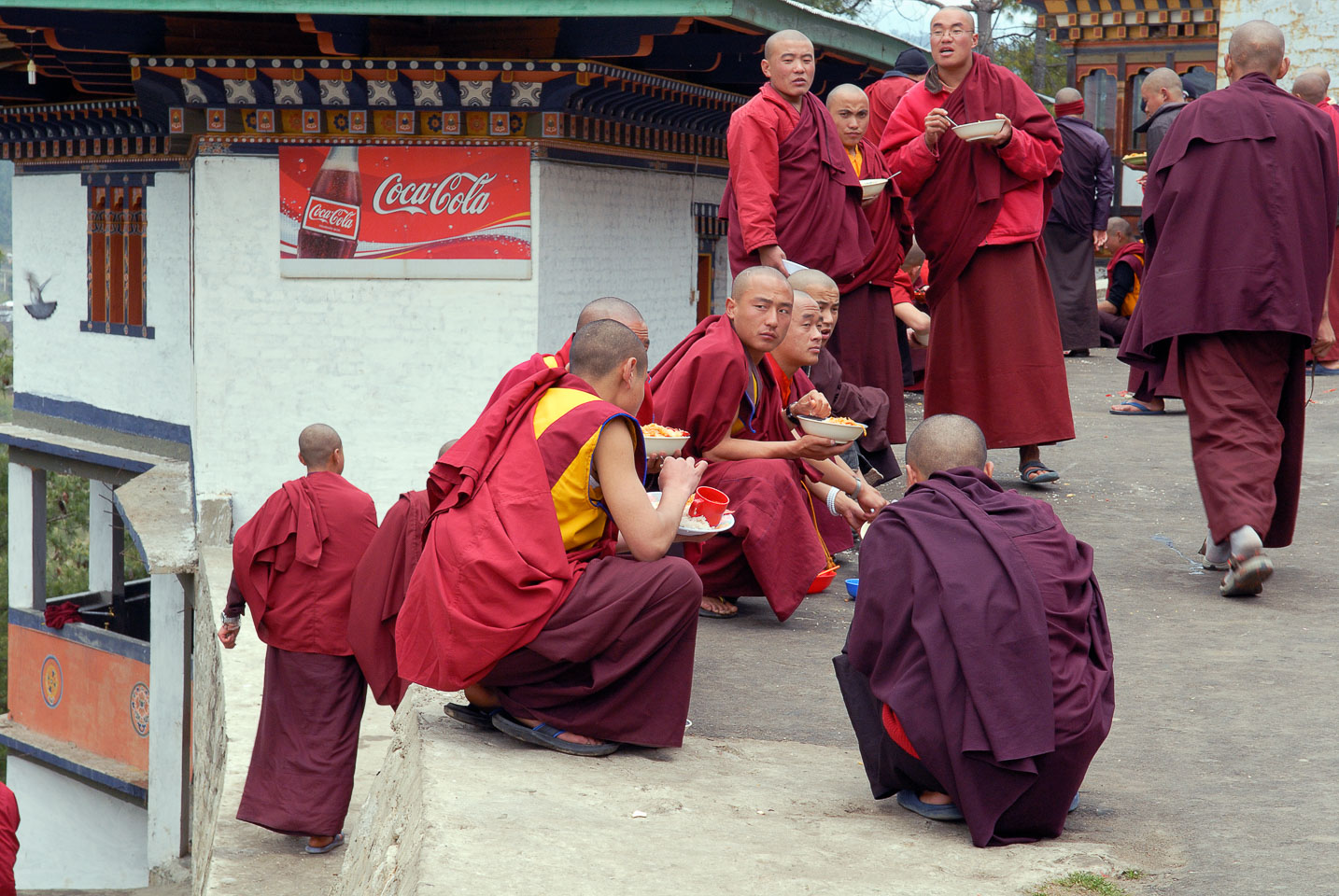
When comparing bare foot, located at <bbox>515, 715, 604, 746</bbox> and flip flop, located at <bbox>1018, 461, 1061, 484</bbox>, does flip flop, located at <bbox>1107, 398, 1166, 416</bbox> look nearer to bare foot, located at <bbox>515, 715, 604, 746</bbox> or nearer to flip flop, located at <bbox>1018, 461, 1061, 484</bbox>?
flip flop, located at <bbox>1018, 461, 1061, 484</bbox>

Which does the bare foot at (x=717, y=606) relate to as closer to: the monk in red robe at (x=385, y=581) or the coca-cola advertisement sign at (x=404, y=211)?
the monk in red robe at (x=385, y=581)

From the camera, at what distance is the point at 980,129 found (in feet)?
17.8

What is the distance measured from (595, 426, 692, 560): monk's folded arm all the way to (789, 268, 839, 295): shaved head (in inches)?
78.0

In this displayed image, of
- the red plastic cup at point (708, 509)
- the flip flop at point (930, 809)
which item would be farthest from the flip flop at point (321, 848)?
the flip flop at point (930, 809)

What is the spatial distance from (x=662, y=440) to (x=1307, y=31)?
1038 cm

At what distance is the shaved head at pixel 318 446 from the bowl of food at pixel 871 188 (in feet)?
7.72

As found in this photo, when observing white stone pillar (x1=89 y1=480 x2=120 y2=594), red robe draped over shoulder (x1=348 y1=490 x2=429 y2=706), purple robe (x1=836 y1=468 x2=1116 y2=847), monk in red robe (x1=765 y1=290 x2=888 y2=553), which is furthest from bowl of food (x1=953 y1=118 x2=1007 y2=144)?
white stone pillar (x1=89 y1=480 x2=120 y2=594)

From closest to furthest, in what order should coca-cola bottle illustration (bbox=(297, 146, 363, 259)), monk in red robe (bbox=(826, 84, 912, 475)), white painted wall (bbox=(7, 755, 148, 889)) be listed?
1. monk in red robe (bbox=(826, 84, 912, 475))
2. coca-cola bottle illustration (bbox=(297, 146, 363, 259))
3. white painted wall (bbox=(7, 755, 148, 889))

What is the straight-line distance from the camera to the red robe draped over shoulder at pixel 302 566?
5199 mm

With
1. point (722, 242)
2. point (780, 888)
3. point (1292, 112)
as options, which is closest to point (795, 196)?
point (1292, 112)

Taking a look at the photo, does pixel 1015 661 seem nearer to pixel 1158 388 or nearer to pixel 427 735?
pixel 427 735

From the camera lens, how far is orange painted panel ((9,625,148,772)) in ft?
33.5

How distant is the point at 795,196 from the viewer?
221 inches

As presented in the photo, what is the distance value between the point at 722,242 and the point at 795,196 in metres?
5.11
